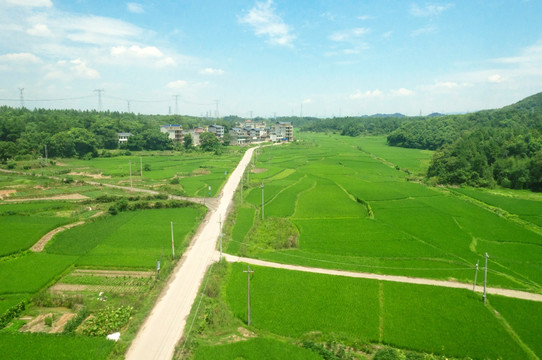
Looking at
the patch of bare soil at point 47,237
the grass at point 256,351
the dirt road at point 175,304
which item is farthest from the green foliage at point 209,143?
the grass at point 256,351

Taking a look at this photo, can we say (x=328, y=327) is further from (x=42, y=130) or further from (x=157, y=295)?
(x=42, y=130)

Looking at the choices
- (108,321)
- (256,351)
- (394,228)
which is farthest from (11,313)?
(394,228)

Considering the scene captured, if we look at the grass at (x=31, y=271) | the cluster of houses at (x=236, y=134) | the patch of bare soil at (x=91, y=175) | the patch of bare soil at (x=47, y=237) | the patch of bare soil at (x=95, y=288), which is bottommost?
the patch of bare soil at (x=95, y=288)

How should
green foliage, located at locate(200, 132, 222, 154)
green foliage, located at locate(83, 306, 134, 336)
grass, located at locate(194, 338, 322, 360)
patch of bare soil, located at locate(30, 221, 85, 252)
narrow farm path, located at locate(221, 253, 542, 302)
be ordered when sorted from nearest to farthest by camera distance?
1. grass, located at locate(194, 338, 322, 360)
2. green foliage, located at locate(83, 306, 134, 336)
3. narrow farm path, located at locate(221, 253, 542, 302)
4. patch of bare soil, located at locate(30, 221, 85, 252)
5. green foliage, located at locate(200, 132, 222, 154)

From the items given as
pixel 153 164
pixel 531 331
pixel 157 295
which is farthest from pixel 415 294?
pixel 153 164

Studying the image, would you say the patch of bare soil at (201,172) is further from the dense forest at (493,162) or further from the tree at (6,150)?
the tree at (6,150)

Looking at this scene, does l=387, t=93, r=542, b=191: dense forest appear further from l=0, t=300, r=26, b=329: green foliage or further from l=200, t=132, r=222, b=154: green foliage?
l=0, t=300, r=26, b=329: green foliage

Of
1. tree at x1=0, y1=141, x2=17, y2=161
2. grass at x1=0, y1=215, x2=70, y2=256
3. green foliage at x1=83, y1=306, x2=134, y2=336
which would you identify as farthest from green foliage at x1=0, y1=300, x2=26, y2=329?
tree at x1=0, y1=141, x2=17, y2=161
